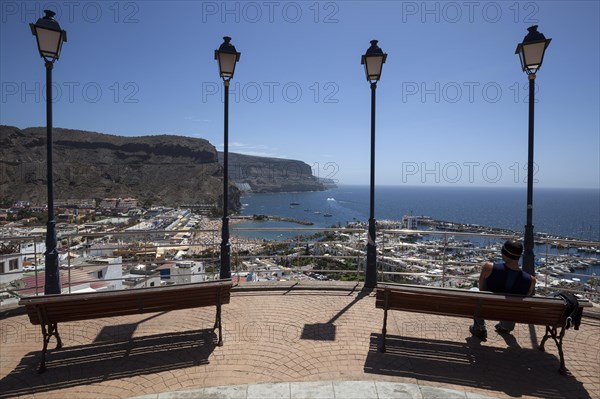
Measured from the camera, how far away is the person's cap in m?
4.20

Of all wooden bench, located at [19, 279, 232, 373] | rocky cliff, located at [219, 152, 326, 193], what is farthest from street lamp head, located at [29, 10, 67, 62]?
rocky cliff, located at [219, 152, 326, 193]

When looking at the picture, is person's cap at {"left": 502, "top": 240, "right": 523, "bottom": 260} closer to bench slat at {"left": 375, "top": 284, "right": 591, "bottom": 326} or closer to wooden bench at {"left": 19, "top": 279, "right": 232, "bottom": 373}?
bench slat at {"left": 375, "top": 284, "right": 591, "bottom": 326}

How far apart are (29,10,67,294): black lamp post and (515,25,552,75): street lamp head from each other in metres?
7.52

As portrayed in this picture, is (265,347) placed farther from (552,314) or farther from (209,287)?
(552,314)

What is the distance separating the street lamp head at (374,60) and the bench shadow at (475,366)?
16.5 feet

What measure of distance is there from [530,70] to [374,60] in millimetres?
2706

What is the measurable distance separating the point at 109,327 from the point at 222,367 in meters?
2.19

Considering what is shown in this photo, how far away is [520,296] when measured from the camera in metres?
3.97

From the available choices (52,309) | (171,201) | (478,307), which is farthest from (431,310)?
(171,201)

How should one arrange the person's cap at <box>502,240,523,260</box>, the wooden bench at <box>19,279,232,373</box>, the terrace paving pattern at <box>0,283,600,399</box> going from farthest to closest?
the person's cap at <box>502,240,523,260</box> < the wooden bench at <box>19,279,232,373</box> < the terrace paving pattern at <box>0,283,600,399</box>

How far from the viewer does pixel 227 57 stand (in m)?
6.62

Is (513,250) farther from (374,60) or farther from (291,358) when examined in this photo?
(374,60)

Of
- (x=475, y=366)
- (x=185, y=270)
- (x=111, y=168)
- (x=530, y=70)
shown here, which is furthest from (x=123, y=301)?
(x=111, y=168)

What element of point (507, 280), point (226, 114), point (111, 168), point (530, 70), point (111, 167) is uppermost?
point (111, 167)
